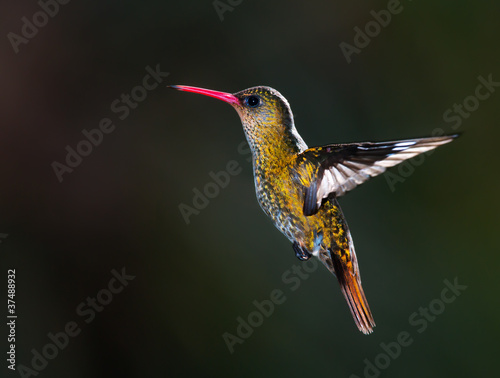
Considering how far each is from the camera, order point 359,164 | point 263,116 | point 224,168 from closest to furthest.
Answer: point 359,164 → point 263,116 → point 224,168

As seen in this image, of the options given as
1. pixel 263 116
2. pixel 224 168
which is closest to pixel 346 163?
pixel 263 116

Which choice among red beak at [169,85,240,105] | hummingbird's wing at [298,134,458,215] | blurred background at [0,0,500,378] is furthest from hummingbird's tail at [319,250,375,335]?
blurred background at [0,0,500,378]

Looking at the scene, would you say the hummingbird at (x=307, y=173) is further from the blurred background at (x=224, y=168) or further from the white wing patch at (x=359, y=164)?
the blurred background at (x=224, y=168)

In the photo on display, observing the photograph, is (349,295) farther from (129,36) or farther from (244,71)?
(129,36)

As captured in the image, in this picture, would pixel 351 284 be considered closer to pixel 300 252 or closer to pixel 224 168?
pixel 300 252

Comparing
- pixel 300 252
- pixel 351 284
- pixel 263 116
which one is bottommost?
pixel 351 284

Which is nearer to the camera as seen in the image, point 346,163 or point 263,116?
point 346,163

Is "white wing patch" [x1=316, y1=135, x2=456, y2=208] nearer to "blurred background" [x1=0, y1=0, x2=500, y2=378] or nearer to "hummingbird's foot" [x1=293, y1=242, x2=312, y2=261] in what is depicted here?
"hummingbird's foot" [x1=293, y1=242, x2=312, y2=261]
